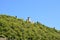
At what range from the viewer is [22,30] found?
20875 mm

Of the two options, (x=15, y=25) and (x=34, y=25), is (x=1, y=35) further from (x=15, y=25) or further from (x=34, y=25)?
(x=34, y=25)

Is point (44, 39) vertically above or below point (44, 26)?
below

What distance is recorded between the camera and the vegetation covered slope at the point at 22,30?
64.6 feet

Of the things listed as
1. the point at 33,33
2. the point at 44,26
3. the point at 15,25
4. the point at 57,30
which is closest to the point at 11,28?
the point at 15,25

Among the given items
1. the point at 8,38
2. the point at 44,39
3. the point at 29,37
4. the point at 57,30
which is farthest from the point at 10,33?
the point at 57,30

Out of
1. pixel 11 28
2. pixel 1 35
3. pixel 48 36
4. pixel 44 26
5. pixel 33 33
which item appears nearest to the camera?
pixel 1 35

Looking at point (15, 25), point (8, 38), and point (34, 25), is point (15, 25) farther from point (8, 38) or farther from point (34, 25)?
point (34, 25)

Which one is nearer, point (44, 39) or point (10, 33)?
point (10, 33)

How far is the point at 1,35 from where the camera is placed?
748 inches

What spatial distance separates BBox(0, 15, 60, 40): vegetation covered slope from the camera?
19.7m

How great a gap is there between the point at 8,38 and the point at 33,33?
3.40 metres

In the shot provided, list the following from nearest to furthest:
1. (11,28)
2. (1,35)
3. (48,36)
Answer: (1,35), (11,28), (48,36)

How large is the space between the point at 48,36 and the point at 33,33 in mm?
2254

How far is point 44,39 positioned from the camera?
74.7 ft
